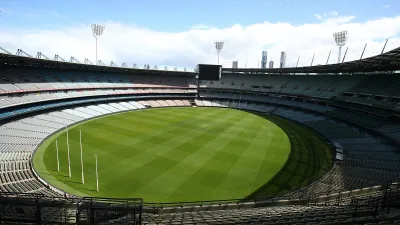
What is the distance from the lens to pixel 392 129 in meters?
37.2

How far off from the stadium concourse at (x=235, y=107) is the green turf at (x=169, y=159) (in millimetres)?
2423

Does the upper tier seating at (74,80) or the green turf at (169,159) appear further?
the upper tier seating at (74,80)

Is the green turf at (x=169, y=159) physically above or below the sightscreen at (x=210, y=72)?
below

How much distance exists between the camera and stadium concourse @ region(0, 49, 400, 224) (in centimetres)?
1231

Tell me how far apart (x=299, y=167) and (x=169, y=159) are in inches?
609

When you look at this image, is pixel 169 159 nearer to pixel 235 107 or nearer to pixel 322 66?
pixel 322 66

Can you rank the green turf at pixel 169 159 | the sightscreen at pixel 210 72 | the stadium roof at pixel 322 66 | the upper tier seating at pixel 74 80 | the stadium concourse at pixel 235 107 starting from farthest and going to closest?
the sightscreen at pixel 210 72 < the upper tier seating at pixel 74 80 < the stadium roof at pixel 322 66 < the green turf at pixel 169 159 < the stadium concourse at pixel 235 107

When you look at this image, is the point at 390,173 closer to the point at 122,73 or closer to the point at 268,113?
the point at 268,113

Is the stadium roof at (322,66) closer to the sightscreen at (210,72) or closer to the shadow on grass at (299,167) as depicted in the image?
the sightscreen at (210,72)

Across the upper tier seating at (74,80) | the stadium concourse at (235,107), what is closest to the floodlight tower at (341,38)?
the stadium concourse at (235,107)

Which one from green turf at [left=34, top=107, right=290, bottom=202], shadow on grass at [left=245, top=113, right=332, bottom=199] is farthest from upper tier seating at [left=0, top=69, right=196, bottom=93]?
shadow on grass at [left=245, top=113, right=332, bottom=199]

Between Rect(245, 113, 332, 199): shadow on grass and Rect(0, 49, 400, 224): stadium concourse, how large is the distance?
1.22 metres

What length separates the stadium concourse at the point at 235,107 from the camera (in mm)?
12312

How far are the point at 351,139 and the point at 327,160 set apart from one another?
34.1ft
